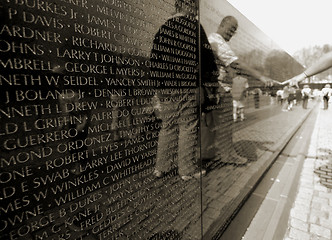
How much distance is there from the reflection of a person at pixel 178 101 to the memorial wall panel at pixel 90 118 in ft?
0.05

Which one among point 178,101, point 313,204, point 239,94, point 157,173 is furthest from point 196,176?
point 313,204

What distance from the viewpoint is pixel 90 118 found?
1.10 m

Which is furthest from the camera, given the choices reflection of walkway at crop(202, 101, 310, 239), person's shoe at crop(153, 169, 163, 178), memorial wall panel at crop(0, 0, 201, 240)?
reflection of walkway at crop(202, 101, 310, 239)

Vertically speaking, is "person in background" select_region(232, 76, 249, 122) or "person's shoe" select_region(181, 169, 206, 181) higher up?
"person in background" select_region(232, 76, 249, 122)

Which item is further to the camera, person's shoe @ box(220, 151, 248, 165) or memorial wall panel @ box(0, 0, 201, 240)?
person's shoe @ box(220, 151, 248, 165)

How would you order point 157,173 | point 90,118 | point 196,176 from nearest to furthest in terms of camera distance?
point 90,118 → point 157,173 → point 196,176

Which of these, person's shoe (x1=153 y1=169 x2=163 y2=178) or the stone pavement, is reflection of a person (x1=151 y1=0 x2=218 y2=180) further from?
the stone pavement

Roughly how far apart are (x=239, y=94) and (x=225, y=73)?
2.66 feet

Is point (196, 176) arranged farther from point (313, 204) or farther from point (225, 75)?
point (313, 204)

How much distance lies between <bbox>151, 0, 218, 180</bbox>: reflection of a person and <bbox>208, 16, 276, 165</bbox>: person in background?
45 centimetres

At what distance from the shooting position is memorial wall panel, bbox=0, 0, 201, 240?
2.81 feet

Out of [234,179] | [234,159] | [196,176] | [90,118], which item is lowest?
[234,179]

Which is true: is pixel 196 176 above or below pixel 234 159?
above

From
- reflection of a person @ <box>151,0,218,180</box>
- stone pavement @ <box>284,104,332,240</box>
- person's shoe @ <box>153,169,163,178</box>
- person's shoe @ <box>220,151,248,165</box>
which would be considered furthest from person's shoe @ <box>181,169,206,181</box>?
stone pavement @ <box>284,104,332,240</box>
